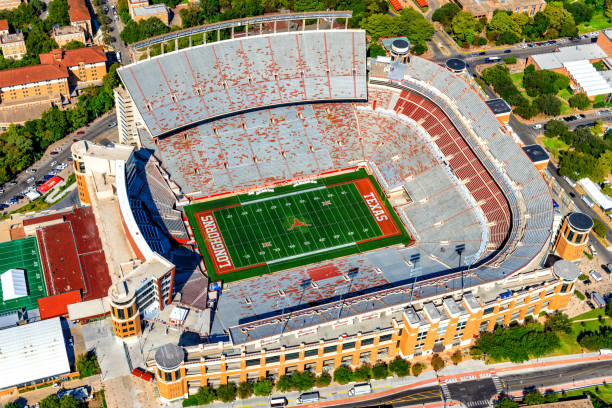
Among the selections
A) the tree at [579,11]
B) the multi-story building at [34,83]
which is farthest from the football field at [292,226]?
the tree at [579,11]

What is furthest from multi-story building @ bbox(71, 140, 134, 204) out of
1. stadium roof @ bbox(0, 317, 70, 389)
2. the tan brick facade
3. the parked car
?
the parked car

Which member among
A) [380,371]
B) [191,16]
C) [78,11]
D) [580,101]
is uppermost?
[78,11]

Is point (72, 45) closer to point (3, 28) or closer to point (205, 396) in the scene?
point (3, 28)

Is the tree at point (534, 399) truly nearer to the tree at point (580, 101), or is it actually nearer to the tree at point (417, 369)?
the tree at point (417, 369)

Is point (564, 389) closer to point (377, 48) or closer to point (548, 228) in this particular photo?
point (548, 228)

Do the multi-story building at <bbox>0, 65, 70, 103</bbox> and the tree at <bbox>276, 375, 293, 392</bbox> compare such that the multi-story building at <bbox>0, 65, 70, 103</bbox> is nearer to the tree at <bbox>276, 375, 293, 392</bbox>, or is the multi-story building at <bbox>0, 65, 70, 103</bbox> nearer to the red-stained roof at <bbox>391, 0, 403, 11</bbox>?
the red-stained roof at <bbox>391, 0, 403, 11</bbox>

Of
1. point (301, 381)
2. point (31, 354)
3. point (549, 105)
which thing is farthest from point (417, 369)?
point (549, 105)
